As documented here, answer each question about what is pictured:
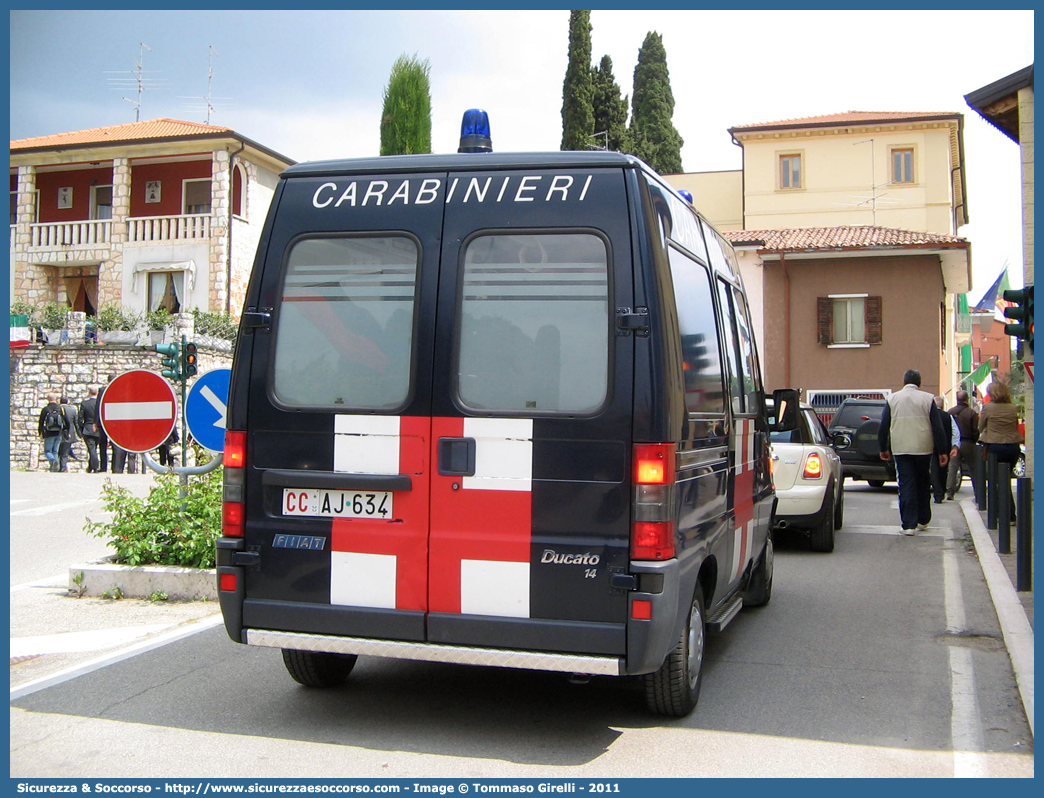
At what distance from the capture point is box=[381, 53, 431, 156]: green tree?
3275 centimetres

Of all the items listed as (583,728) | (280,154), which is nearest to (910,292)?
(280,154)

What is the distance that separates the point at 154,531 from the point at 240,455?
3.76 m

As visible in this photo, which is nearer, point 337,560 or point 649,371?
point 649,371

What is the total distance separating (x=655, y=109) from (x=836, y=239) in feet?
61.2

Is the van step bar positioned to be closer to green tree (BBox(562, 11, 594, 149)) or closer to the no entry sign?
the no entry sign

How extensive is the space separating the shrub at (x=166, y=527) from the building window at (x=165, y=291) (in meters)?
26.5

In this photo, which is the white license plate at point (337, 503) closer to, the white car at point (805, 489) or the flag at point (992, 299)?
the white car at point (805, 489)

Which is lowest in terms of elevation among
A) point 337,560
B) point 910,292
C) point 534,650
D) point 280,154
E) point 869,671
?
point 869,671

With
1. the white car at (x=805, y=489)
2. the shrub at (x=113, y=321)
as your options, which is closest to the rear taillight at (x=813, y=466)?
the white car at (x=805, y=489)

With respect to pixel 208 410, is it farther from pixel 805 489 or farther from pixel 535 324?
pixel 805 489

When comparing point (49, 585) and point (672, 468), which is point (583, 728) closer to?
point (672, 468)

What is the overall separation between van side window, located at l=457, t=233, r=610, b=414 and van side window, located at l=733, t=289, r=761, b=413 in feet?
6.86

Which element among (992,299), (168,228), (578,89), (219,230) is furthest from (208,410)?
(578,89)

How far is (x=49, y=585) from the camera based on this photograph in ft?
28.2
